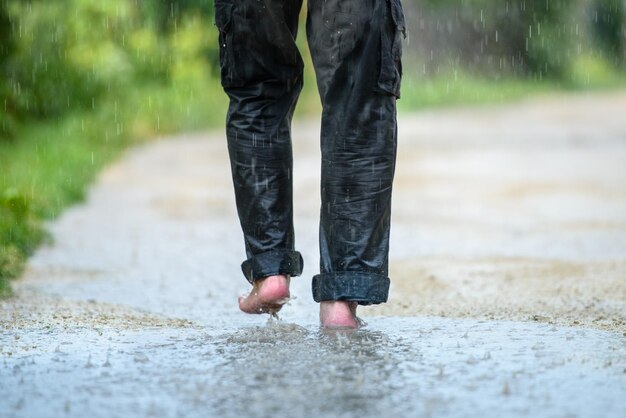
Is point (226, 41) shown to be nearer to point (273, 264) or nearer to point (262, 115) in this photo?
point (262, 115)

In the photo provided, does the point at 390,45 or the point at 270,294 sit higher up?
the point at 390,45

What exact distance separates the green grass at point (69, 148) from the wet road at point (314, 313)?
0.14m

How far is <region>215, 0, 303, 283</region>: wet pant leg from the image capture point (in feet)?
10.9

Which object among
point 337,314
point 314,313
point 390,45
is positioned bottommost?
point 314,313

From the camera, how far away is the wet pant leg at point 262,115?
3330 mm

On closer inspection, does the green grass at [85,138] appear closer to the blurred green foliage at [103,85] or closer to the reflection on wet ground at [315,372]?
the blurred green foliage at [103,85]

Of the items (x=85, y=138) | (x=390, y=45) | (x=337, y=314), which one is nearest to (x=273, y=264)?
(x=337, y=314)

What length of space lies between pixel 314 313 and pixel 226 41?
3.19ft

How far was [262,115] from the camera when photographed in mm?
3416

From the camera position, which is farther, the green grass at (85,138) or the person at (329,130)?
the green grass at (85,138)

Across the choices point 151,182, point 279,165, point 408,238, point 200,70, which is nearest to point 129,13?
point 200,70

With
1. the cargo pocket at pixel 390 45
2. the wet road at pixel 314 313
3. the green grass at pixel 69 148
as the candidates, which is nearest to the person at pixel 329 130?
the cargo pocket at pixel 390 45

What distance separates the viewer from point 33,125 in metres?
11.4

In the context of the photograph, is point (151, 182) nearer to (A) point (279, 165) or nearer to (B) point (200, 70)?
(A) point (279, 165)
